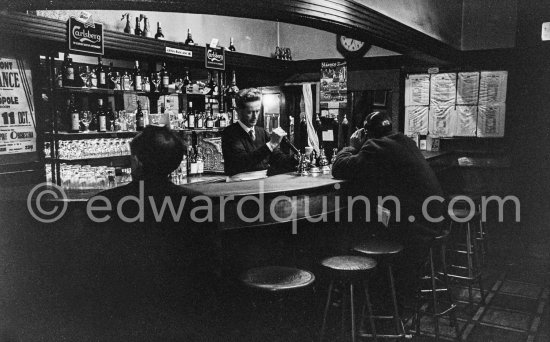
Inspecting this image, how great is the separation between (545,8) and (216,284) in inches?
220

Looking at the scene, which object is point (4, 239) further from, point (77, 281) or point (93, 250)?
point (93, 250)

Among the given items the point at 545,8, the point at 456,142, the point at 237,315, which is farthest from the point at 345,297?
the point at 545,8

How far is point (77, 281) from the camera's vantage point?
272 cm

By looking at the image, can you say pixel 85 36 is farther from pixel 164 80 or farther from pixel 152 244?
pixel 152 244

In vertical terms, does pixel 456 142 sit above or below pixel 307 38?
below

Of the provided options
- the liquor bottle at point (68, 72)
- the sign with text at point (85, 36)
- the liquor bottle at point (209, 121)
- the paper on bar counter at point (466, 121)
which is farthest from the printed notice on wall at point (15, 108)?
the paper on bar counter at point (466, 121)

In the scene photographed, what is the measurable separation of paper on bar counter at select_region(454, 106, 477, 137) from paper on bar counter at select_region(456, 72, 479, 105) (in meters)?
0.09

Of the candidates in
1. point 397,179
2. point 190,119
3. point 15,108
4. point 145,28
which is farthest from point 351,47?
point 15,108

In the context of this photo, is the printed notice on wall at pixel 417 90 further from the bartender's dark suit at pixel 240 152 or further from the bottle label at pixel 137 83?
the bottle label at pixel 137 83

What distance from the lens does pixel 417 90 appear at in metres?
6.76

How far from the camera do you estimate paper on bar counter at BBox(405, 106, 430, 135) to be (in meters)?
6.73

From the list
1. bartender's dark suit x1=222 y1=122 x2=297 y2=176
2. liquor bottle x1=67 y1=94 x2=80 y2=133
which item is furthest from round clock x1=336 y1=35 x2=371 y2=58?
liquor bottle x1=67 y1=94 x2=80 y2=133

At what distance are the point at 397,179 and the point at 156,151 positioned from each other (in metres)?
1.95

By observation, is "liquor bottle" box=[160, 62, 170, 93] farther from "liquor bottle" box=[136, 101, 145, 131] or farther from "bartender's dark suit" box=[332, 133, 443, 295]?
"bartender's dark suit" box=[332, 133, 443, 295]
